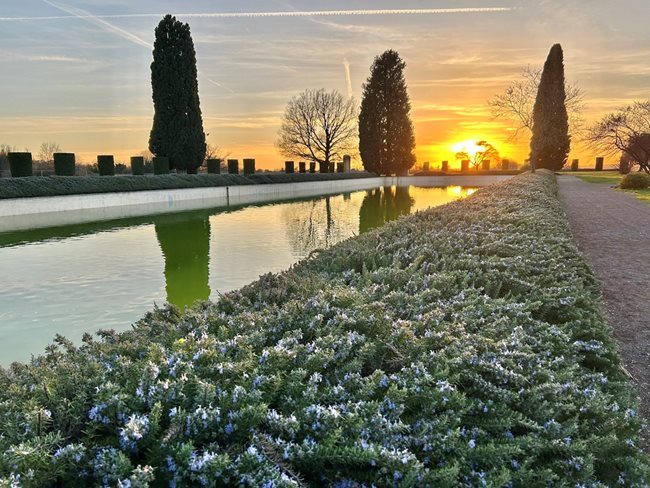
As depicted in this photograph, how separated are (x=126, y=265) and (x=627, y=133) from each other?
27271 millimetres

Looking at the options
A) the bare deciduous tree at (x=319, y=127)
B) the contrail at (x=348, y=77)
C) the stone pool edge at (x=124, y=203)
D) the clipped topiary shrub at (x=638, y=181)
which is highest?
the contrail at (x=348, y=77)

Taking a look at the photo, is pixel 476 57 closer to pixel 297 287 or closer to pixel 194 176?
pixel 194 176

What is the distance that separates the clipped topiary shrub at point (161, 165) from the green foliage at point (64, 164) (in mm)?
4092

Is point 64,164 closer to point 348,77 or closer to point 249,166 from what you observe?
point 249,166

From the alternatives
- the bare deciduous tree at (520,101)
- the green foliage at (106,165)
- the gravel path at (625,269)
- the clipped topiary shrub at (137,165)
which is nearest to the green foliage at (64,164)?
the green foliage at (106,165)

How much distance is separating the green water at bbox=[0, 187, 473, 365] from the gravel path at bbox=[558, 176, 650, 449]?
3813mm

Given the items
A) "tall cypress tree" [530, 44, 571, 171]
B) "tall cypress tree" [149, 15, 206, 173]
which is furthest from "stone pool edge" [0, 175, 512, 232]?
"tall cypress tree" [530, 44, 571, 171]

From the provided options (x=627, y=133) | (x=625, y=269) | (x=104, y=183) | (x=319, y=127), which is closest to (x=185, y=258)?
(x=625, y=269)

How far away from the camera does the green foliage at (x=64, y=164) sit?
17641mm

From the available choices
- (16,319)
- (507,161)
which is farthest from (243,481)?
(507,161)

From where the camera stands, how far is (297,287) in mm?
2506

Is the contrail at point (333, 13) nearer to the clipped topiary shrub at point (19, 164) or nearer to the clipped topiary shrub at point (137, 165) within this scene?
the clipped topiary shrub at point (19, 164)

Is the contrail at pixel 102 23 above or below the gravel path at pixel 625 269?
above

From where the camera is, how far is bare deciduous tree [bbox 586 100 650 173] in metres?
25.0
